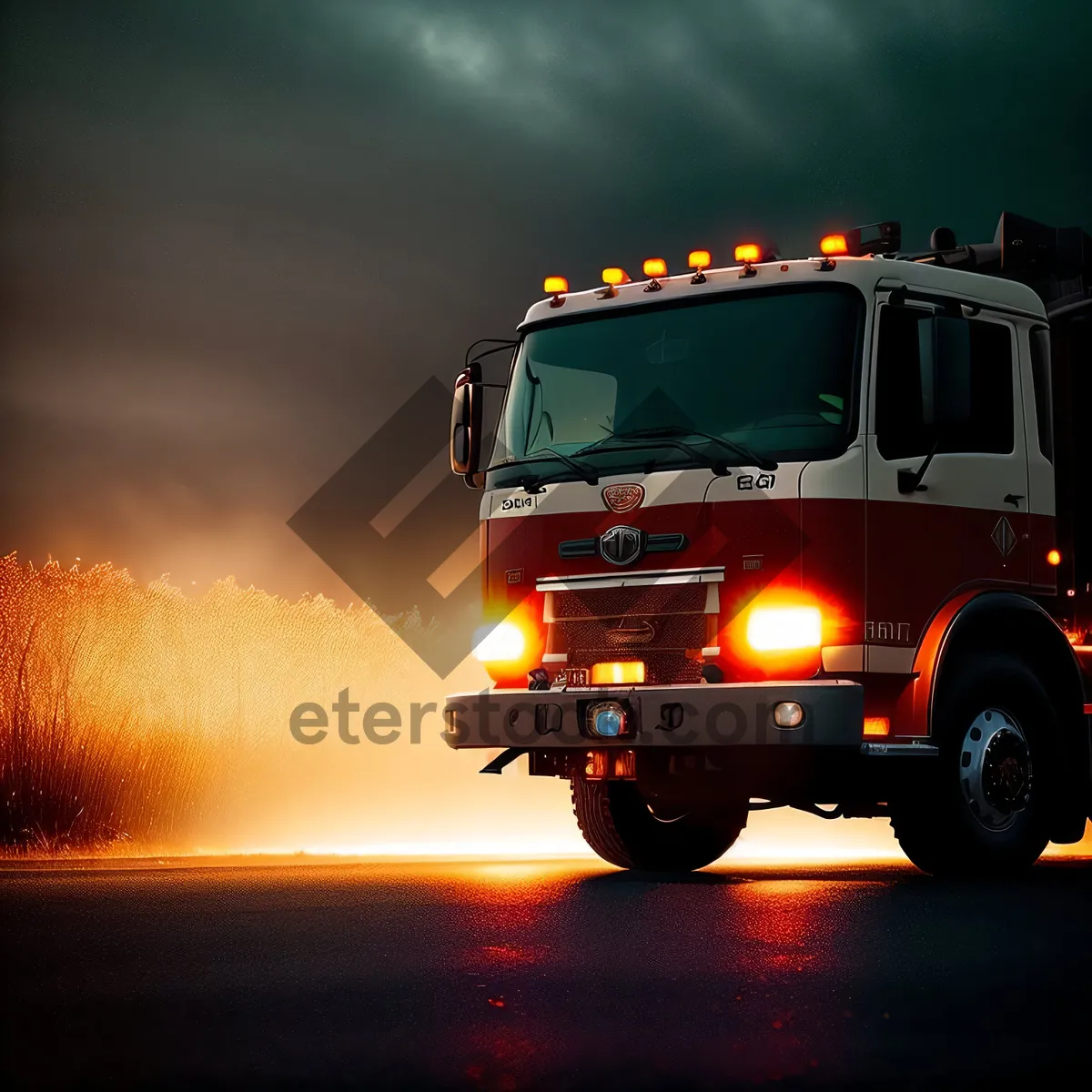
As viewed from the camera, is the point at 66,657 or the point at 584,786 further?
the point at 66,657

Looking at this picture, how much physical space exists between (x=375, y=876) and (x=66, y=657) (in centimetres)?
817

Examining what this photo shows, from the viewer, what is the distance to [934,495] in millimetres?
9602

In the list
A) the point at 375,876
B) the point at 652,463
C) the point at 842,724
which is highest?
the point at 652,463

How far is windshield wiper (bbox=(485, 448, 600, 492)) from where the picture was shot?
32.7 feet

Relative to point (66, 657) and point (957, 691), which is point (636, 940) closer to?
point (957, 691)

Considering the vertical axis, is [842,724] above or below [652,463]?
below

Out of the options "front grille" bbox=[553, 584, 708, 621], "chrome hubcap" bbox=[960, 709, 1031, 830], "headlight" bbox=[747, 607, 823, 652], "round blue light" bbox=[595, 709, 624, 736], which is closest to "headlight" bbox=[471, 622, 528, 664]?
"front grille" bbox=[553, 584, 708, 621]

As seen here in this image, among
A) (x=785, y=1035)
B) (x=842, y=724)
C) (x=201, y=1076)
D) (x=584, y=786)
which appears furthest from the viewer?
(x=584, y=786)

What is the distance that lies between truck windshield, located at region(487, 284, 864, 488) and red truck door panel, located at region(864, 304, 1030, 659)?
0.25 m

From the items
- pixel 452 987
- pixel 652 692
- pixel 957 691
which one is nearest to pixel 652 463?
pixel 652 692

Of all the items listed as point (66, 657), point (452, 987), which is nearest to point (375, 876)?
point (452, 987)

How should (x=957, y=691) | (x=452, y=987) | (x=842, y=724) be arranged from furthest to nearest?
(x=957, y=691)
(x=842, y=724)
(x=452, y=987)

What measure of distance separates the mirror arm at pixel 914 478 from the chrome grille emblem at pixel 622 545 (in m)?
1.45

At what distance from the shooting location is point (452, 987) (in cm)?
611
